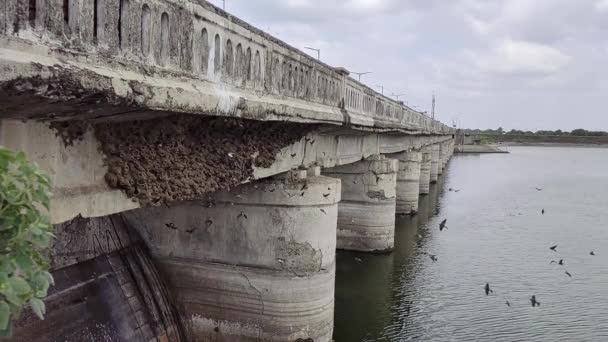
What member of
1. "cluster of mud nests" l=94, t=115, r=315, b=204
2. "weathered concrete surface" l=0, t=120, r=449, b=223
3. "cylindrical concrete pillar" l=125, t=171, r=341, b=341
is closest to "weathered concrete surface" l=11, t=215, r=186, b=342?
"cylindrical concrete pillar" l=125, t=171, r=341, b=341

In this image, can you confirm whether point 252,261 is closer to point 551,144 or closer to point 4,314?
point 4,314

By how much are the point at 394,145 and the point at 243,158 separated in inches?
582

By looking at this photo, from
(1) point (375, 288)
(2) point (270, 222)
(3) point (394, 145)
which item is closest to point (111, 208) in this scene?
(2) point (270, 222)

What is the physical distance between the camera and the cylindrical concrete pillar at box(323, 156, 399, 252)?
15461 mm

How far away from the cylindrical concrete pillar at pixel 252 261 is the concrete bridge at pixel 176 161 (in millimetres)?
22

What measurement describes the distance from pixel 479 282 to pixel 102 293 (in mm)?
9514

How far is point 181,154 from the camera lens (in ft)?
17.7

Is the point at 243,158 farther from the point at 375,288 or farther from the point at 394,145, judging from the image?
the point at 394,145

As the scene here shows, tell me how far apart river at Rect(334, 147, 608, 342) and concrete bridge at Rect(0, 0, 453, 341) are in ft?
9.55

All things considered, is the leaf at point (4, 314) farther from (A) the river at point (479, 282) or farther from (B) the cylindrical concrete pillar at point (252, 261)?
(A) the river at point (479, 282)

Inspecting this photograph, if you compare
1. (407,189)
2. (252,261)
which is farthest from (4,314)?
(407,189)

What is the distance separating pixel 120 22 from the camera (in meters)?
3.54

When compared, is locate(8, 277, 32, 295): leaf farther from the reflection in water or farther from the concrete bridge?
the reflection in water

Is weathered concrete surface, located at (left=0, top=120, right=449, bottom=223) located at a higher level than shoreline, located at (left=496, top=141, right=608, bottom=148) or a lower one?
higher
